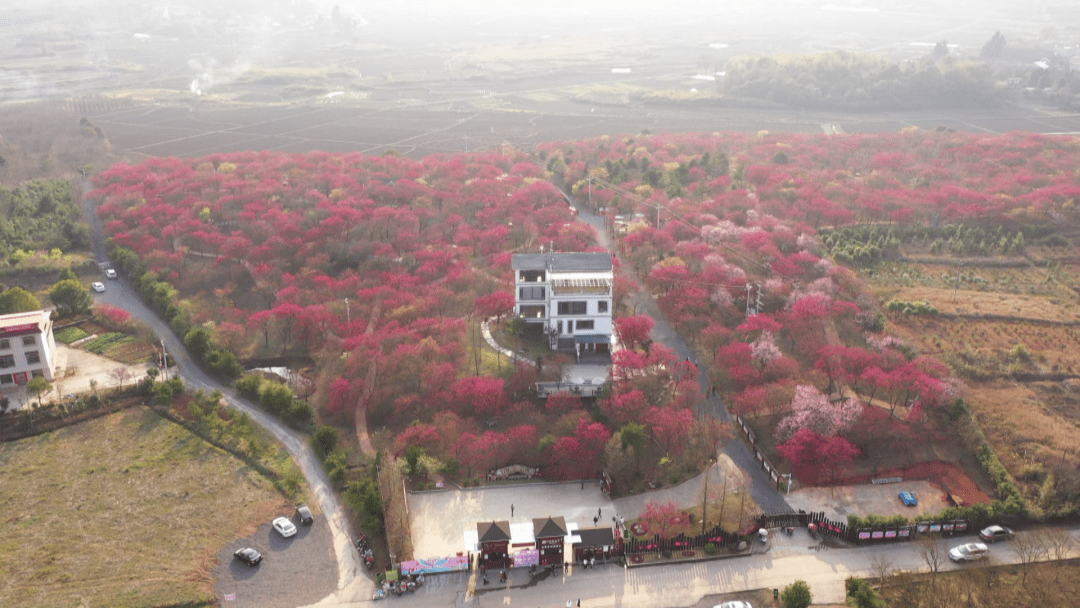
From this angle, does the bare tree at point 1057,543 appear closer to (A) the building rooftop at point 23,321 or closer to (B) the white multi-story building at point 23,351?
(B) the white multi-story building at point 23,351

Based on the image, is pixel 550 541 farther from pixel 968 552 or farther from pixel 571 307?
pixel 968 552

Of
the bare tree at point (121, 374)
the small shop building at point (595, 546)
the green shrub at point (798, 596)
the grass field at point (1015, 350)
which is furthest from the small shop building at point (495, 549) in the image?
the bare tree at point (121, 374)

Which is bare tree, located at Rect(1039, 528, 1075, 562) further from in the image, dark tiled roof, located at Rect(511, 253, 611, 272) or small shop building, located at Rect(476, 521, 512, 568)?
dark tiled roof, located at Rect(511, 253, 611, 272)

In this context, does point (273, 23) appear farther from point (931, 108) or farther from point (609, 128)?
point (931, 108)

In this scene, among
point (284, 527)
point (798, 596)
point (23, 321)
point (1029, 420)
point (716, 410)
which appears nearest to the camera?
point (798, 596)

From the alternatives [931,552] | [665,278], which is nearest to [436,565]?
[931,552]

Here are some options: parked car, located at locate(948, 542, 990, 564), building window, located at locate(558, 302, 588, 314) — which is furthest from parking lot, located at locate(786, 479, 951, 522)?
building window, located at locate(558, 302, 588, 314)
